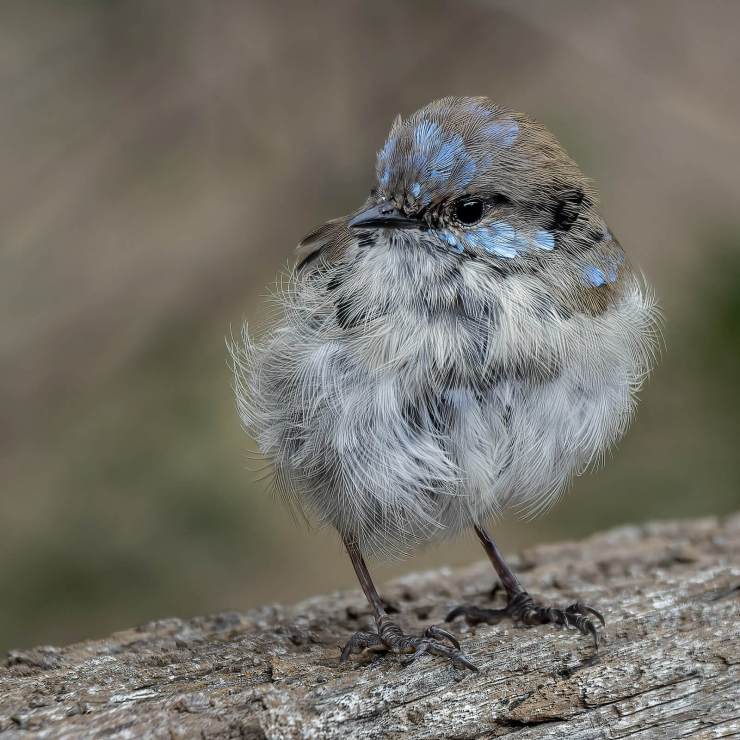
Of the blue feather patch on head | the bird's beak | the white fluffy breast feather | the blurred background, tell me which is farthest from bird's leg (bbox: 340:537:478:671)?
the blurred background

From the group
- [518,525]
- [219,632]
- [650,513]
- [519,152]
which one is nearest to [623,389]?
[519,152]

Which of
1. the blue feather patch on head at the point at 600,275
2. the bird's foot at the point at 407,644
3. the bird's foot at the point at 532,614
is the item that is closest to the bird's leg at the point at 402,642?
the bird's foot at the point at 407,644

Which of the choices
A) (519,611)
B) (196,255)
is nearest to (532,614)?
(519,611)

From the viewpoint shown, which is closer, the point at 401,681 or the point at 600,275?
the point at 401,681

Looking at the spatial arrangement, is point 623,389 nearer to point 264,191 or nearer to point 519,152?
point 519,152

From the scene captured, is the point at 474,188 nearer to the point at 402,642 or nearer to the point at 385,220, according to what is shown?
the point at 385,220

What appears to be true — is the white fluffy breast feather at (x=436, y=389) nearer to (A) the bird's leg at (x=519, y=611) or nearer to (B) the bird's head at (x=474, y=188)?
(B) the bird's head at (x=474, y=188)
